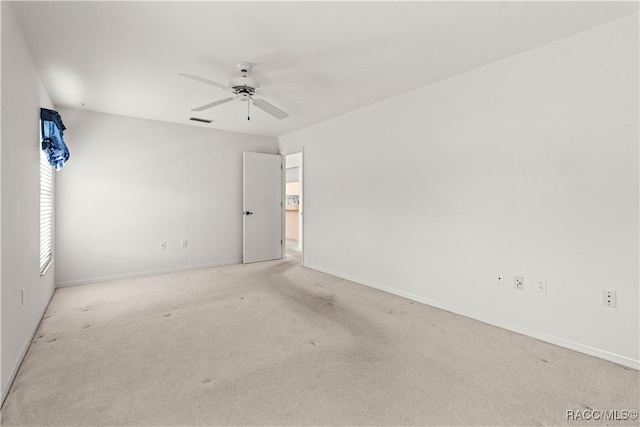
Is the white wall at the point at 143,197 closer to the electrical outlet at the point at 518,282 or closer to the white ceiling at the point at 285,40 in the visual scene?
the white ceiling at the point at 285,40

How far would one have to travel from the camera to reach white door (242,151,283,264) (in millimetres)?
5570

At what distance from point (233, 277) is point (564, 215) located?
156 inches

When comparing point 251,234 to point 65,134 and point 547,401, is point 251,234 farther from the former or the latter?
point 547,401

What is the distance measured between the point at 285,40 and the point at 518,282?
9.21 ft

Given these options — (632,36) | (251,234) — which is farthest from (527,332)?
(251,234)

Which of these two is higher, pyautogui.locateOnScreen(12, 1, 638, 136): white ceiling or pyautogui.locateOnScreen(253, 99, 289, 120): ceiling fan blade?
pyautogui.locateOnScreen(12, 1, 638, 136): white ceiling

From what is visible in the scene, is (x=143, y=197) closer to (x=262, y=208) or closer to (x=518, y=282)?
(x=262, y=208)

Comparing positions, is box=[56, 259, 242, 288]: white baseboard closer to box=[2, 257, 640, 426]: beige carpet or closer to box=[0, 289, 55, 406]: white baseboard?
box=[2, 257, 640, 426]: beige carpet

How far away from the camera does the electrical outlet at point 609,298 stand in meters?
2.22

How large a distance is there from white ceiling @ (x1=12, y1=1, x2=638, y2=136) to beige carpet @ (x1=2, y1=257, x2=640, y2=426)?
238 centimetres

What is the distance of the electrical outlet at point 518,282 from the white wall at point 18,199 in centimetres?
365

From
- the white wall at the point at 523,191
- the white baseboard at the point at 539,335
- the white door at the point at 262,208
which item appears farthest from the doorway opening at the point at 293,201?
the white baseboard at the point at 539,335

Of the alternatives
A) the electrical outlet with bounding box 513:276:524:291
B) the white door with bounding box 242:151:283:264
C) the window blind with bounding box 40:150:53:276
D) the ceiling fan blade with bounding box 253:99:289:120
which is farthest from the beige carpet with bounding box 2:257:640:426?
the white door with bounding box 242:151:283:264

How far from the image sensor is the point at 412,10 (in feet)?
6.79
